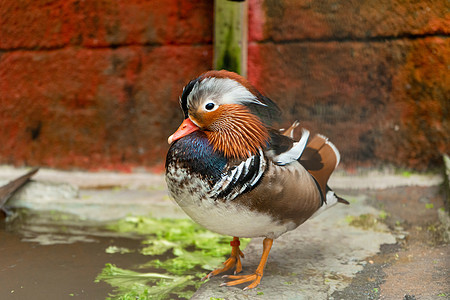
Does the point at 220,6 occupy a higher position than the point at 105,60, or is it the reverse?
the point at 220,6

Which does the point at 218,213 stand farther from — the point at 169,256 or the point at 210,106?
the point at 169,256

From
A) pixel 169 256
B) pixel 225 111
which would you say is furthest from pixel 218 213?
pixel 169 256

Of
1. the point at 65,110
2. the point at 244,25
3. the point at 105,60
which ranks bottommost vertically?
the point at 65,110

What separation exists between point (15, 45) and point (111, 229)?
7.92ft

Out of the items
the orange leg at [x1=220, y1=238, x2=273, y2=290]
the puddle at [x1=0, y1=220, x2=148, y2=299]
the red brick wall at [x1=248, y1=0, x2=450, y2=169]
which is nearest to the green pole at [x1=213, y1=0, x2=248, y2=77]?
the red brick wall at [x1=248, y1=0, x2=450, y2=169]

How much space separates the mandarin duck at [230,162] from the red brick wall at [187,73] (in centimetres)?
226

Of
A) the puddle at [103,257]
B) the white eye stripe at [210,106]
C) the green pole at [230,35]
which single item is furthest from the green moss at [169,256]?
the green pole at [230,35]

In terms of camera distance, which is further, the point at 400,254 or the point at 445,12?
the point at 445,12

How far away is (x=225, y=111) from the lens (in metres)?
2.31

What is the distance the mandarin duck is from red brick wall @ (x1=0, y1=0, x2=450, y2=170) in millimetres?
2258

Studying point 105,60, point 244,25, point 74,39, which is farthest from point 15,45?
point 244,25

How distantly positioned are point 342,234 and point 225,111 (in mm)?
1535

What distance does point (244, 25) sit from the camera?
4461 mm

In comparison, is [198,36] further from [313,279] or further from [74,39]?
[313,279]
